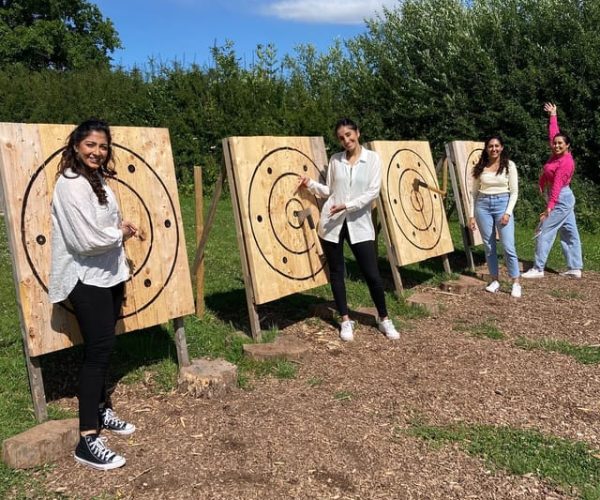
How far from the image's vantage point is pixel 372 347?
5.12 metres

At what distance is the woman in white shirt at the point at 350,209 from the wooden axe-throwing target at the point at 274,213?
0.97ft

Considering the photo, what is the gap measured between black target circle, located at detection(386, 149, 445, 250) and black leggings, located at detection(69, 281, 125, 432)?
12.9ft

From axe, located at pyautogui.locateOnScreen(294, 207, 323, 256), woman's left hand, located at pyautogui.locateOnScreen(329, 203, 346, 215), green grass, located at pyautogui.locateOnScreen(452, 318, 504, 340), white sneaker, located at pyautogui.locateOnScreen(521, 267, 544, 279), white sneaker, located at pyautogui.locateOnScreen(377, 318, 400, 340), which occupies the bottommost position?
green grass, located at pyautogui.locateOnScreen(452, 318, 504, 340)

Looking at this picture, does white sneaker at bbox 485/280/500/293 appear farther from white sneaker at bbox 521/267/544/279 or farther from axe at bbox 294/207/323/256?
axe at bbox 294/207/323/256

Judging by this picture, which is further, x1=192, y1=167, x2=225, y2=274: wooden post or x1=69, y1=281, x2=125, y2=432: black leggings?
x1=192, y1=167, x2=225, y2=274: wooden post

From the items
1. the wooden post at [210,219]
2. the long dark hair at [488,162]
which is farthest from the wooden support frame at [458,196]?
the wooden post at [210,219]

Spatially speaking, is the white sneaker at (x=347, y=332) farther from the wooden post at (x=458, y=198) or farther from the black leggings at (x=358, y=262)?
the wooden post at (x=458, y=198)

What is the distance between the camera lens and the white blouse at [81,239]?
304 centimetres

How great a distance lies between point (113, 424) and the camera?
3564 mm

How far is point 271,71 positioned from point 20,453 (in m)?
13.2

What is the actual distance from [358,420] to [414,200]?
372 cm

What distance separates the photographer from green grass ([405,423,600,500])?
3053 mm

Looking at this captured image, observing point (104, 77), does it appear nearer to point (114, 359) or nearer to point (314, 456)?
point (114, 359)

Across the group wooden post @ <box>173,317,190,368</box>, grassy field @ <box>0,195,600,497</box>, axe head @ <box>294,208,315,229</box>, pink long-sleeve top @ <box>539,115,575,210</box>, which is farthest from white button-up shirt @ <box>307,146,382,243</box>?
pink long-sleeve top @ <box>539,115,575,210</box>
